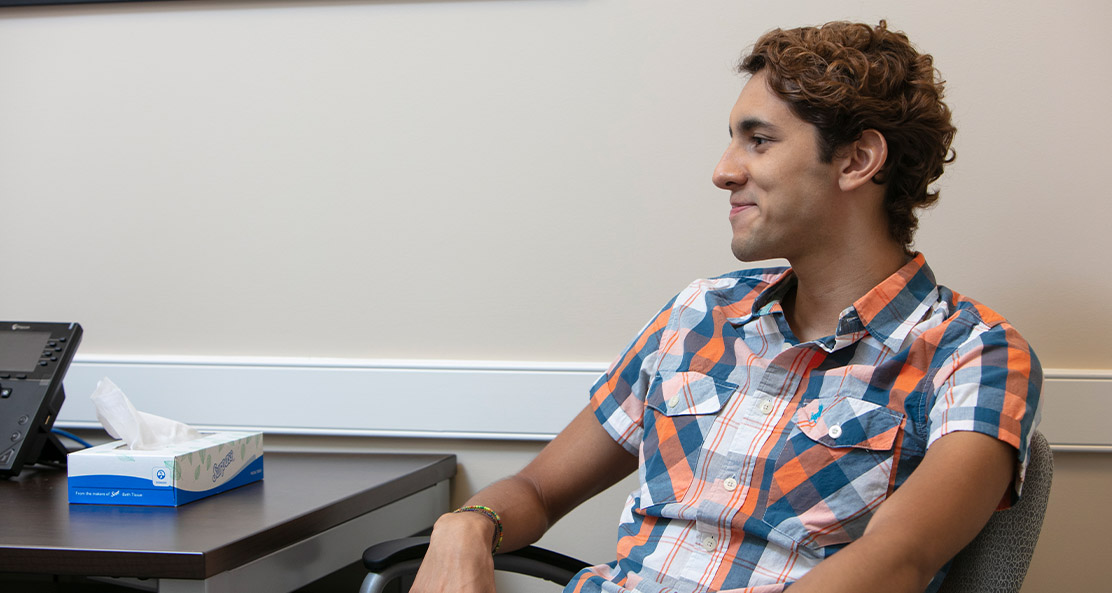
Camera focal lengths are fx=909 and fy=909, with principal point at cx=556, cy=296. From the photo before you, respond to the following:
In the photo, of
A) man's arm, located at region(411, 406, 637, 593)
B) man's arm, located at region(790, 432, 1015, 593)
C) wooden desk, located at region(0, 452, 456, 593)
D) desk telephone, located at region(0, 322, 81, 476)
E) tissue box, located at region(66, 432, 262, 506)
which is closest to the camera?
man's arm, located at region(790, 432, 1015, 593)

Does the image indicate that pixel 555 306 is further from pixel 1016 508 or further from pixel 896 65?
pixel 1016 508

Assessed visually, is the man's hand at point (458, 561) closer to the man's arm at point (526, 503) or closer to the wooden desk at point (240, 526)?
the man's arm at point (526, 503)

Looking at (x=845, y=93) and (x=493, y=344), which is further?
(x=493, y=344)

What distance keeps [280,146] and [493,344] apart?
1.91ft

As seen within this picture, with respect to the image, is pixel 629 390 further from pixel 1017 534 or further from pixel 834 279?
pixel 1017 534

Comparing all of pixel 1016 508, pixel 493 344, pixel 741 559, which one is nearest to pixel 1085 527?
pixel 1016 508

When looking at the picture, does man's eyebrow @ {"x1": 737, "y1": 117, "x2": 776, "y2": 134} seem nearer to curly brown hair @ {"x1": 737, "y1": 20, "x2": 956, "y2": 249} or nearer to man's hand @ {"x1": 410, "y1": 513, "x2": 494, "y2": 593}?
curly brown hair @ {"x1": 737, "y1": 20, "x2": 956, "y2": 249}

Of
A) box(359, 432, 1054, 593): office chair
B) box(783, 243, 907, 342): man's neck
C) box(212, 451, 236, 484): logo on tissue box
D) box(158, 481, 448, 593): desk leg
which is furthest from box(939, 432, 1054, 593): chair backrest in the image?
box(212, 451, 236, 484): logo on tissue box

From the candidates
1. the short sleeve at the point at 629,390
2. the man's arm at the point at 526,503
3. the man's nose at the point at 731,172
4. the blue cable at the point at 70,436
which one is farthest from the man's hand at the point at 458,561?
the blue cable at the point at 70,436

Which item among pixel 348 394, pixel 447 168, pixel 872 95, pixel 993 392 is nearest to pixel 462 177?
pixel 447 168

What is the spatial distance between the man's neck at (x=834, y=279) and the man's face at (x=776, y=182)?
30 mm

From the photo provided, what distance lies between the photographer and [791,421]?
122 centimetres

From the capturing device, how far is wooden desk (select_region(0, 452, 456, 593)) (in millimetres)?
1087

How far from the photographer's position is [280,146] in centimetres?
181
